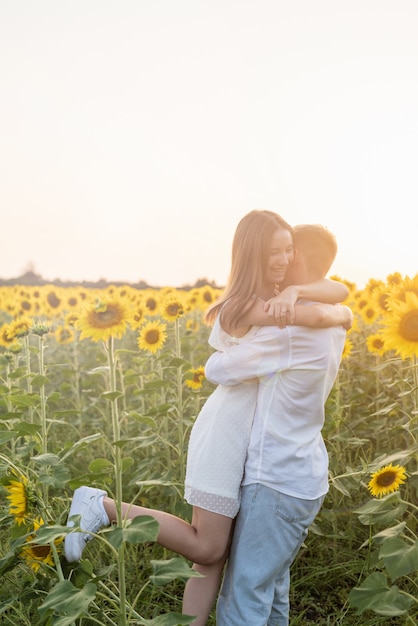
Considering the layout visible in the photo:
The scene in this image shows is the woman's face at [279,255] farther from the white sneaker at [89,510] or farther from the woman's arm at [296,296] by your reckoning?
the white sneaker at [89,510]

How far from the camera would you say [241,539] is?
2424 mm

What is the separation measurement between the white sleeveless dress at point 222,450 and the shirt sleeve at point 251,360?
7cm

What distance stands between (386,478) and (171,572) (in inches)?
47.1

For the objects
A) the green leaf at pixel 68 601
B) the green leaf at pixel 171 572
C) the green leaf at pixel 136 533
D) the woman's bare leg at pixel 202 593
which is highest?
the green leaf at pixel 136 533

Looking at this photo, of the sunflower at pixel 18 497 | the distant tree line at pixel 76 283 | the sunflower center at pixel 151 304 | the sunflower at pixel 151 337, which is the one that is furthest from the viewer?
the distant tree line at pixel 76 283

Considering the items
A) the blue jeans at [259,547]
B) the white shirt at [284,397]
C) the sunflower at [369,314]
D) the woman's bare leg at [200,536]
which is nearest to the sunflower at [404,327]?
the white shirt at [284,397]

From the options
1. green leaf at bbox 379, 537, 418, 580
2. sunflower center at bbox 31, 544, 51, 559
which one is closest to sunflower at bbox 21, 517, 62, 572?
sunflower center at bbox 31, 544, 51, 559

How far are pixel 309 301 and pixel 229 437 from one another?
584 mm

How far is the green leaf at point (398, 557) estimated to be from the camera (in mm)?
1901

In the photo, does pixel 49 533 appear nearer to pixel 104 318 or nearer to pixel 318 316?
pixel 104 318

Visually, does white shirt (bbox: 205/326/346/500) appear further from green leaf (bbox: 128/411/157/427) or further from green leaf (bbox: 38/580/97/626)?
green leaf (bbox: 38/580/97/626)

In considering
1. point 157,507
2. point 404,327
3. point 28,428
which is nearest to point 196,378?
point 157,507

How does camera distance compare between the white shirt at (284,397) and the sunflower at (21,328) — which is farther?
the sunflower at (21,328)

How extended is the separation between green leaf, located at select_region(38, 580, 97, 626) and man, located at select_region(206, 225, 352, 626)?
2.20ft
